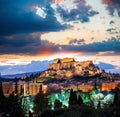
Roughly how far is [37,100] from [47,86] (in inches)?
4234

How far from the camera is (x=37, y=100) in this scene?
69562mm

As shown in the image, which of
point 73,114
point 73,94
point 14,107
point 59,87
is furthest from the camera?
point 59,87

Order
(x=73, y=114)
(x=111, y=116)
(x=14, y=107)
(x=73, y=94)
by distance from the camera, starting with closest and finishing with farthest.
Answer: (x=73, y=114), (x=111, y=116), (x=14, y=107), (x=73, y=94)

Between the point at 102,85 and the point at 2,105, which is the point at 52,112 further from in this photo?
the point at 102,85

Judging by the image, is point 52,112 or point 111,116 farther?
point 52,112

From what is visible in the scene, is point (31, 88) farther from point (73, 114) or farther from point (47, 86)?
point (73, 114)

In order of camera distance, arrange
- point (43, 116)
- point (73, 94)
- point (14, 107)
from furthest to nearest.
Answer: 1. point (73, 94)
2. point (14, 107)
3. point (43, 116)

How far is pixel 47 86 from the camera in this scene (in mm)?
177000

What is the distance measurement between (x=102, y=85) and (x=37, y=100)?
115 meters

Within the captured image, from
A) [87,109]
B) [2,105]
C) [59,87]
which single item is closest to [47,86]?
[59,87]

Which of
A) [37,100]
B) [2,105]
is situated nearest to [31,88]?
[37,100]

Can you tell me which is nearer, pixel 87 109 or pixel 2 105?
pixel 87 109

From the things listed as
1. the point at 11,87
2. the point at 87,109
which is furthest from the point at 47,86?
the point at 87,109

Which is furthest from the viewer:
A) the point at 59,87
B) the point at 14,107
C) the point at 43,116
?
the point at 59,87
